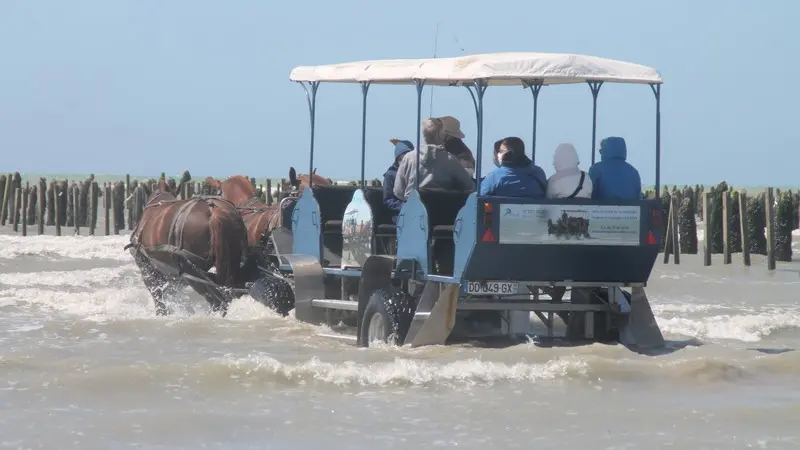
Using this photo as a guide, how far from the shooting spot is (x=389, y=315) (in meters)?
12.3

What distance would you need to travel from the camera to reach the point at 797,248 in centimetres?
3588

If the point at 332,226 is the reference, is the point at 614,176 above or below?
above

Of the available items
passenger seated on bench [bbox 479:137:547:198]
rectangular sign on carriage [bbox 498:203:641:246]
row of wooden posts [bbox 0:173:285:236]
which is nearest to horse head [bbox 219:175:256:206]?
passenger seated on bench [bbox 479:137:547:198]

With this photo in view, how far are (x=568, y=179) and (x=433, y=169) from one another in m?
1.37

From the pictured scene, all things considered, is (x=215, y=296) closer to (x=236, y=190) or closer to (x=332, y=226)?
(x=332, y=226)

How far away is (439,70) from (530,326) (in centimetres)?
269

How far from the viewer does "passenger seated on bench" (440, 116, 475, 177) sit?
13266 mm

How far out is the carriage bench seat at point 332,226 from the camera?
14.6 meters

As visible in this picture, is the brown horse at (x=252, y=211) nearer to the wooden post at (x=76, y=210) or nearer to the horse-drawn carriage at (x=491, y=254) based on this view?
the horse-drawn carriage at (x=491, y=254)

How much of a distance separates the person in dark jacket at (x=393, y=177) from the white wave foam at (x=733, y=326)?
3.41m

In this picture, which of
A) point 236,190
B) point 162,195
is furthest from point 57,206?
point 236,190

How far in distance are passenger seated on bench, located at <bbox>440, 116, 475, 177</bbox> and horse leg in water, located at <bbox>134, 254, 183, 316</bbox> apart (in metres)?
4.83

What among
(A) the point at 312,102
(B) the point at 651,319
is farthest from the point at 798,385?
(A) the point at 312,102

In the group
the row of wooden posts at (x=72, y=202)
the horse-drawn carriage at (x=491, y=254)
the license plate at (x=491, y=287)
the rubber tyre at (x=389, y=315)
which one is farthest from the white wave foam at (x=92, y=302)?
the row of wooden posts at (x=72, y=202)
